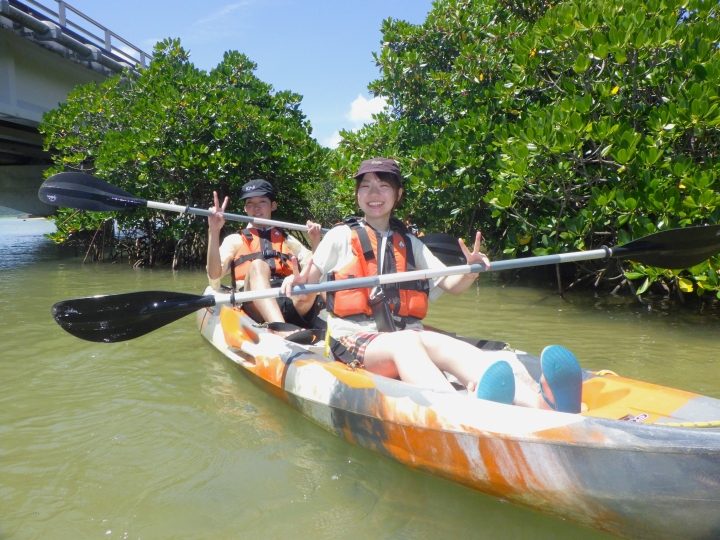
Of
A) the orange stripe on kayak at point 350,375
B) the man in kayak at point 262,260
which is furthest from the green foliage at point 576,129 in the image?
the orange stripe on kayak at point 350,375

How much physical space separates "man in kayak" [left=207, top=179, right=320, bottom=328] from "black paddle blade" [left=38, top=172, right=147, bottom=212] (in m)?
0.94

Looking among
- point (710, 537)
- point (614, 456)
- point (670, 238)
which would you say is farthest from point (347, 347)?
point (670, 238)

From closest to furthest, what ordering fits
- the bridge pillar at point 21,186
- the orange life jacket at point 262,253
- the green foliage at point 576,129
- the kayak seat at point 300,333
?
the kayak seat at point 300,333 → the orange life jacket at point 262,253 → the green foliage at point 576,129 → the bridge pillar at point 21,186

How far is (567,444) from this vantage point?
186 centimetres

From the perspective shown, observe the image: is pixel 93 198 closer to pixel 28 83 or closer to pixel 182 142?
pixel 182 142

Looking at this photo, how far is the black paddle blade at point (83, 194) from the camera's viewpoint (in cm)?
467

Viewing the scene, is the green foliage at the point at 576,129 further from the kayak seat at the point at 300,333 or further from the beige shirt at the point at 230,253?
the kayak seat at the point at 300,333

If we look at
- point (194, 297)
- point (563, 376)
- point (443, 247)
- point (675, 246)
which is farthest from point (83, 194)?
point (675, 246)

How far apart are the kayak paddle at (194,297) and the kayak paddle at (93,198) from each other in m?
1.45

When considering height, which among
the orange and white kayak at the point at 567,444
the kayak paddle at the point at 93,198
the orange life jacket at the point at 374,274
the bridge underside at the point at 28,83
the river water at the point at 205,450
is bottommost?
the river water at the point at 205,450

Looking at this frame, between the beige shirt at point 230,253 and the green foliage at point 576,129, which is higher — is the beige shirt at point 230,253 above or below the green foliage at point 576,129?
below

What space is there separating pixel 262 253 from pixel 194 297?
4.18 ft

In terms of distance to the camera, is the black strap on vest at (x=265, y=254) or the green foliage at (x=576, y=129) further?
the green foliage at (x=576, y=129)

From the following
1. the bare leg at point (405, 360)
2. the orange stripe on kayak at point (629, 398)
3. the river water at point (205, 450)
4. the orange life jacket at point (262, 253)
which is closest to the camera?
the river water at point (205, 450)
